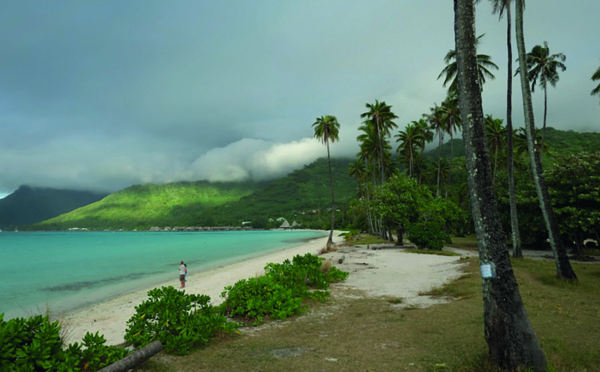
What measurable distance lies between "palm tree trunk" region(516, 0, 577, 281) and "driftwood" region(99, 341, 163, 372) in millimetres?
14358

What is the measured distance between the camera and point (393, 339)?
670 cm

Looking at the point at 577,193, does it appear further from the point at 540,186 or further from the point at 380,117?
the point at 380,117

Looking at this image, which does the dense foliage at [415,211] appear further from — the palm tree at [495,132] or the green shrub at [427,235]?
the palm tree at [495,132]

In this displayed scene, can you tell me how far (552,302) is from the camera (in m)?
9.28

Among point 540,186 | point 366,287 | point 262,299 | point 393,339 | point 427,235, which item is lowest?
point 366,287

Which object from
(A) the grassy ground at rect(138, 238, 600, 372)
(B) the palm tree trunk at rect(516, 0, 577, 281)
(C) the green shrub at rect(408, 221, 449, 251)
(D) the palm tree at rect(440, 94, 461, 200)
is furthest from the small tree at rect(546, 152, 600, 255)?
(D) the palm tree at rect(440, 94, 461, 200)

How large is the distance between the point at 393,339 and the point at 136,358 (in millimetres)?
5167

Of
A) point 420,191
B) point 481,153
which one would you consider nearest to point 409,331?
point 481,153

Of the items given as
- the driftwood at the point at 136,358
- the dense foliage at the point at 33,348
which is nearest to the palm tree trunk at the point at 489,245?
the driftwood at the point at 136,358

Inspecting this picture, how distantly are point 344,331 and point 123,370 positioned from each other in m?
4.77

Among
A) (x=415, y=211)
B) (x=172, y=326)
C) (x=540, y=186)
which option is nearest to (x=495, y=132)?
(x=415, y=211)

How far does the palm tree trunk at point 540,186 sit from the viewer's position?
12.1 m

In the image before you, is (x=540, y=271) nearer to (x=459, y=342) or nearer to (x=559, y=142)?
(x=459, y=342)

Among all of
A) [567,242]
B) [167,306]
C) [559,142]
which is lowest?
[567,242]
